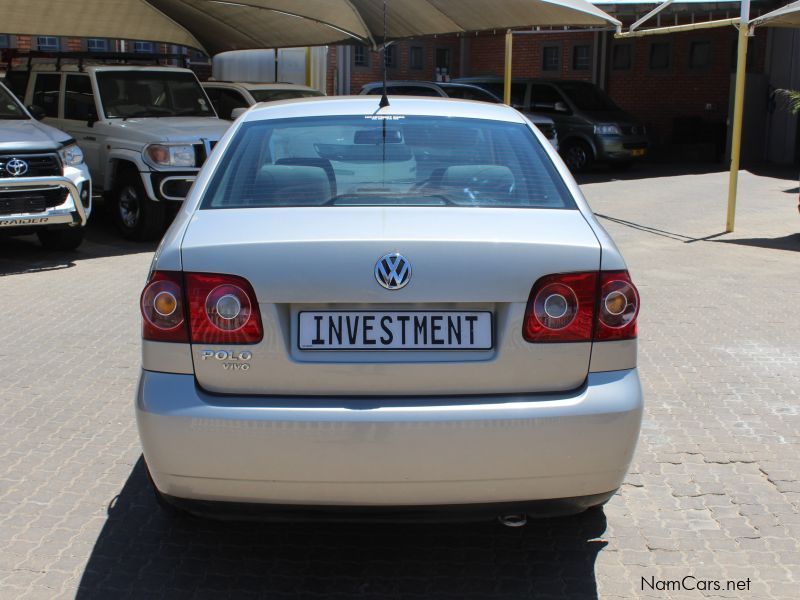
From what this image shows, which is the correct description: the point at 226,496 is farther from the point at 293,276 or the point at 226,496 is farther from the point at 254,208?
the point at 254,208

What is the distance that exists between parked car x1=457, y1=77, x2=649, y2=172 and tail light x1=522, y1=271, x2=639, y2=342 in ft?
59.0

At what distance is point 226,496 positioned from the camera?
10.4 ft

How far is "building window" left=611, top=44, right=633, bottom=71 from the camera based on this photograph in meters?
27.8

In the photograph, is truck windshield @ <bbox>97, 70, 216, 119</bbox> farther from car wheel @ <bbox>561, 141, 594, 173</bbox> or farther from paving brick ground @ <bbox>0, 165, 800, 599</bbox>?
car wheel @ <bbox>561, 141, 594, 173</bbox>

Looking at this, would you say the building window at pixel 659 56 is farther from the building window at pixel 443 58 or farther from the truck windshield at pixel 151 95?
the truck windshield at pixel 151 95

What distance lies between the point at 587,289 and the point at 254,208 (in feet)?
3.88

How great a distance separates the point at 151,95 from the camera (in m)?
12.7

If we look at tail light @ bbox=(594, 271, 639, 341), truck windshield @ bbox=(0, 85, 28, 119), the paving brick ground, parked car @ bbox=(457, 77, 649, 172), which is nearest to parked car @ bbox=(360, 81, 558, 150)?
parked car @ bbox=(457, 77, 649, 172)

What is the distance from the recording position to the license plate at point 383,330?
3148 mm

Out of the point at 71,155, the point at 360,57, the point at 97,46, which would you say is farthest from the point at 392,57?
the point at 71,155

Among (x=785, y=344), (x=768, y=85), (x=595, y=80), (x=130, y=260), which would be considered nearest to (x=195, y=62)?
(x=595, y=80)

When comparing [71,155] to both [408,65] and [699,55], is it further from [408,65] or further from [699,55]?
[408,65]

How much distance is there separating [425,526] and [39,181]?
7.20 metres

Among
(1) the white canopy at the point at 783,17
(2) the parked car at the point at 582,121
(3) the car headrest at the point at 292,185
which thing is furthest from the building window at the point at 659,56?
(3) the car headrest at the point at 292,185
